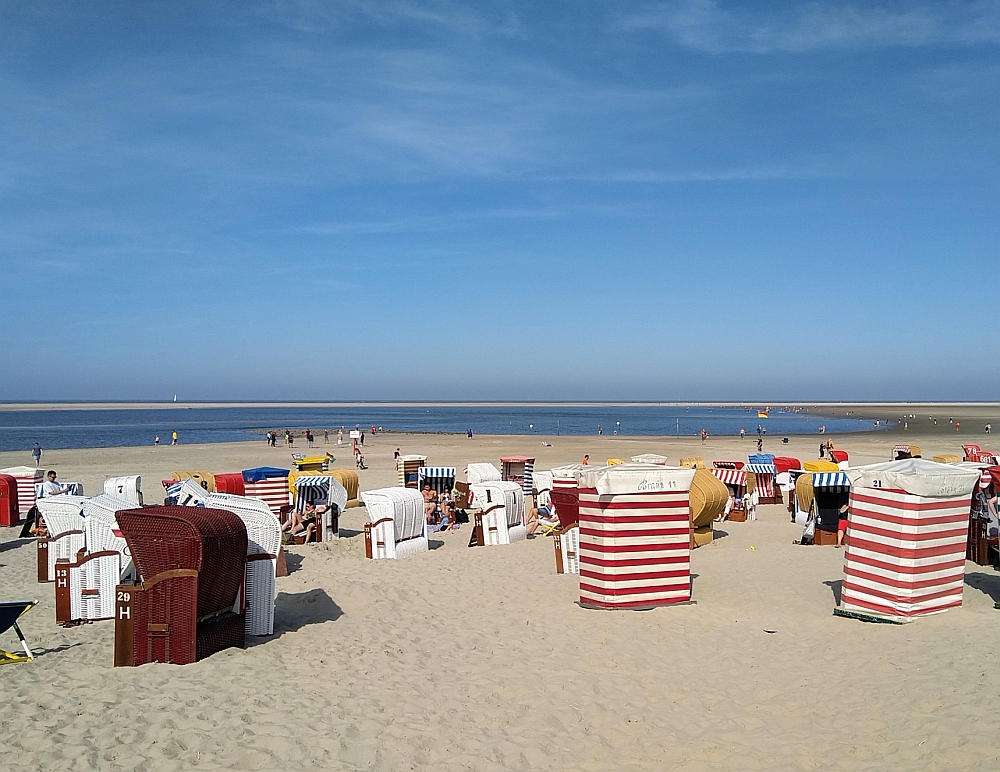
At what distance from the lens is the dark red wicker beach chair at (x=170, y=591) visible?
7.95 metres

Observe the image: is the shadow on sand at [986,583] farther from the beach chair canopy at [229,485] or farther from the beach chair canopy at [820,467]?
the beach chair canopy at [229,485]

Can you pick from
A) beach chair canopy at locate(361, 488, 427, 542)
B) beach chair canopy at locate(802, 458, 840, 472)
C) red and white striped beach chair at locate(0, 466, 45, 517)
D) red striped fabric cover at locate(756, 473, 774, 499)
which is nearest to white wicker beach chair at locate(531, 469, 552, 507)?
beach chair canopy at locate(361, 488, 427, 542)

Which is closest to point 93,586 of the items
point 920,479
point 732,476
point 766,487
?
point 920,479


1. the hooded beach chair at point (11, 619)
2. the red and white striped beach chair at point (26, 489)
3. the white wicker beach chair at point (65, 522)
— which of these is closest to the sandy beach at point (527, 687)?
the hooded beach chair at point (11, 619)

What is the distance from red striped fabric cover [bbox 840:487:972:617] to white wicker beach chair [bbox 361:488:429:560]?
784cm

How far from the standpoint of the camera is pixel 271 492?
682 inches

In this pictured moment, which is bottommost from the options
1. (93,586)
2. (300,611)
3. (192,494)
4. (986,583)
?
(300,611)

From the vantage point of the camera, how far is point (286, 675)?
788 centimetres

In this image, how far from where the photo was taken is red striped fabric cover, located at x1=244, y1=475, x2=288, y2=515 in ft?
56.3

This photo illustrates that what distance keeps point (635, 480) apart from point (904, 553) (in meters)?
3.20

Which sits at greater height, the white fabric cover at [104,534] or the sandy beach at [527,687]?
the white fabric cover at [104,534]

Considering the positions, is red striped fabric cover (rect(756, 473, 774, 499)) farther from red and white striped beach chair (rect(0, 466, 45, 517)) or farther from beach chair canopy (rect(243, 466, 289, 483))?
red and white striped beach chair (rect(0, 466, 45, 517))

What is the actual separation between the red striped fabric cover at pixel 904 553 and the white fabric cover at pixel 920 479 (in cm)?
8

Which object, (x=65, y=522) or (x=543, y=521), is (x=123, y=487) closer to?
(x=65, y=522)
